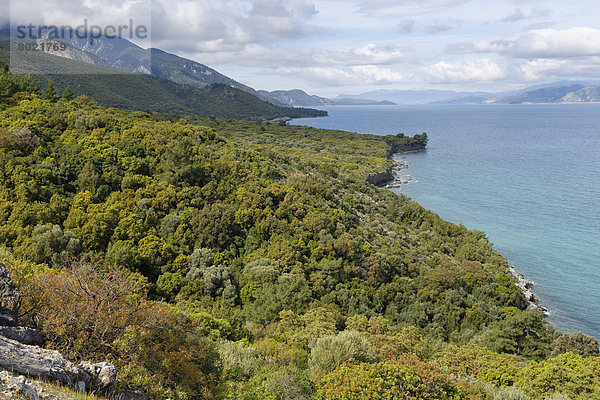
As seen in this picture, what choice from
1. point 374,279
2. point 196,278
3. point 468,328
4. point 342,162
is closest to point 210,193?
point 196,278

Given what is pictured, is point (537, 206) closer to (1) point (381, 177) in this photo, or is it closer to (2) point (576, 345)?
(1) point (381, 177)

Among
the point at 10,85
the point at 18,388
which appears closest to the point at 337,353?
the point at 18,388

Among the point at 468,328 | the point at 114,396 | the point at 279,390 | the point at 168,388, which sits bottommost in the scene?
the point at 468,328

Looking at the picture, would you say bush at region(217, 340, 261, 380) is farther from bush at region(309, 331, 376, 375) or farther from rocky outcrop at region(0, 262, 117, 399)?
rocky outcrop at region(0, 262, 117, 399)

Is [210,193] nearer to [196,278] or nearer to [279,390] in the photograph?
[196,278]

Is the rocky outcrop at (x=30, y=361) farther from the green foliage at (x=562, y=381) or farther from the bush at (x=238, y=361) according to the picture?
the green foliage at (x=562, y=381)

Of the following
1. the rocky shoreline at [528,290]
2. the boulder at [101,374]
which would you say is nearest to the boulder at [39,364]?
the boulder at [101,374]
